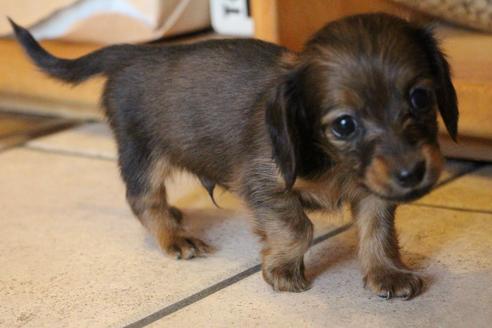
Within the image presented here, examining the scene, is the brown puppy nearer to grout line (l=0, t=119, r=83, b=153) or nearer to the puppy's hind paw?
the puppy's hind paw

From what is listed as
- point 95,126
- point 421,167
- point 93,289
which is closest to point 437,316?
point 421,167

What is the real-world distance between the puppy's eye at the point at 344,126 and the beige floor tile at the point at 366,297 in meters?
0.46

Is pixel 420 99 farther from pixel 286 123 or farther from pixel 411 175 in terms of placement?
pixel 286 123

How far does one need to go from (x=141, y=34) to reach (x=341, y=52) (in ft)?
6.10

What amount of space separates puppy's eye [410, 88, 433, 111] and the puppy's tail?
1.06m

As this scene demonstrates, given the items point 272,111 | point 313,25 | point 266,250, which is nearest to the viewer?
point 272,111

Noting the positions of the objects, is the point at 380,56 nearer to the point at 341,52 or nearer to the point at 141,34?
the point at 341,52

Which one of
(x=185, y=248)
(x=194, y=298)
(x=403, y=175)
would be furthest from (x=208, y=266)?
(x=403, y=175)

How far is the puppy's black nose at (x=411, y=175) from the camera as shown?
1719 mm

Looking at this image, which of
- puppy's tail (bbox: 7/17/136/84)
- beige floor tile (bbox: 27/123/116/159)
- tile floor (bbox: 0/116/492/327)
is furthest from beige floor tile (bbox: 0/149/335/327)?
puppy's tail (bbox: 7/17/136/84)

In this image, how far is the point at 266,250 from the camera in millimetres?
2189

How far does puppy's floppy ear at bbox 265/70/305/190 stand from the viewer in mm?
1947

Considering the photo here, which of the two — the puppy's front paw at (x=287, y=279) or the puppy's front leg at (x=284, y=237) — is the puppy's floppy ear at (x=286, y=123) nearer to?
the puppy's front leg at (x=284, y=237)

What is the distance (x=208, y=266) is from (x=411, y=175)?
2.73 ft
